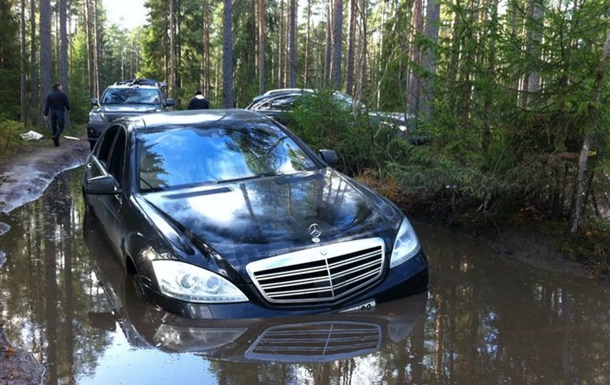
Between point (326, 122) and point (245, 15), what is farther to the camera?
point (245, 15)

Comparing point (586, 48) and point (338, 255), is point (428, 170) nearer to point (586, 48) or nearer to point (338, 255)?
point (586, 48)

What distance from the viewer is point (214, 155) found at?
18.7 feet

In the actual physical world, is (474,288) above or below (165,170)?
below

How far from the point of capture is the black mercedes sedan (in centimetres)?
404

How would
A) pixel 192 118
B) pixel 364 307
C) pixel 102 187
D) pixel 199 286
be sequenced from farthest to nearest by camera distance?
pixel 192 118 < pixel 102 187 < pixel 364 307 < pixel 199 286

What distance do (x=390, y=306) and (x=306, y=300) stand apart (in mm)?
733

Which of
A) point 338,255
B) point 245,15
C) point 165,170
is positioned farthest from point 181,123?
point 245,15

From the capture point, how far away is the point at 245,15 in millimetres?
43031

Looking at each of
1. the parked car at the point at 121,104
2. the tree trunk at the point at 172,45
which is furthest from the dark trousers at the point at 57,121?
the tree trunk at the point at 172,45

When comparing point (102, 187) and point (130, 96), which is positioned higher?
point (130, 96)

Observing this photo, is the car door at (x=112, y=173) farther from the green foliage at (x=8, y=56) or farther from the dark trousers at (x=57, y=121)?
the green foliage at (x=8, y=56)

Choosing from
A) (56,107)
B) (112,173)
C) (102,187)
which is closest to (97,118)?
(56,107)

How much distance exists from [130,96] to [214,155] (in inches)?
536

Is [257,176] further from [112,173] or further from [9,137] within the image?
[9,137]
